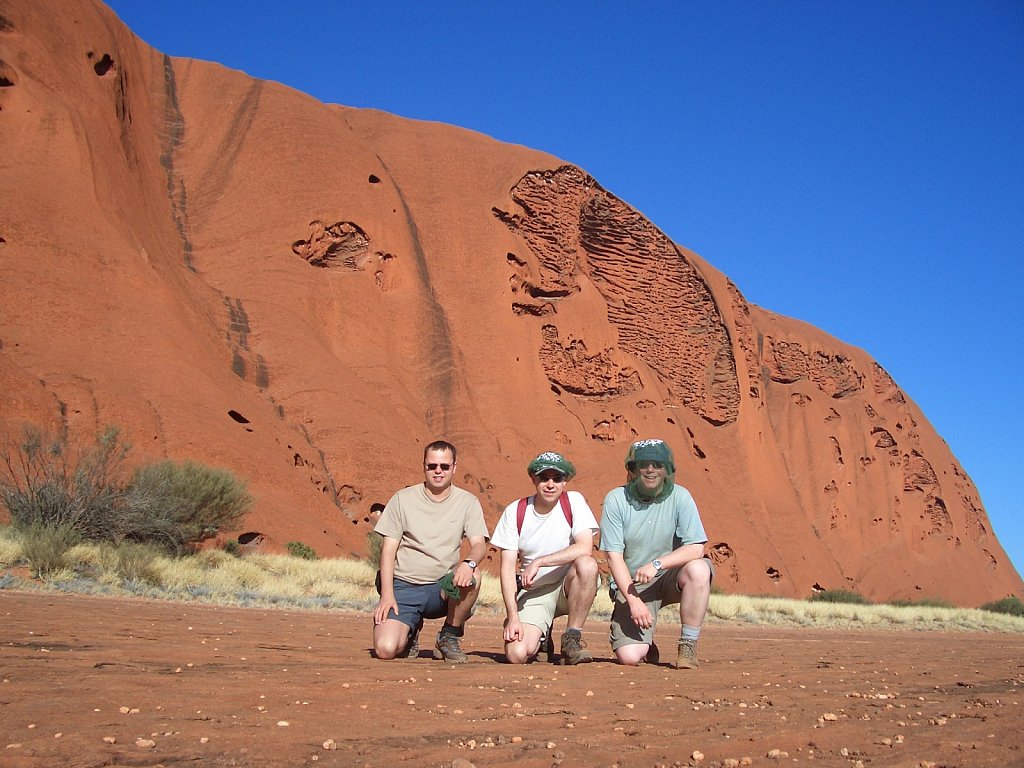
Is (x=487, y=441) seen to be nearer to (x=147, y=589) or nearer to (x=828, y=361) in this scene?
(x=147, y=589)

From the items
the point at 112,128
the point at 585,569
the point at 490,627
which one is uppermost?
the point at 112,128

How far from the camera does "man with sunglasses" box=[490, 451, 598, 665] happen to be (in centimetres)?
671

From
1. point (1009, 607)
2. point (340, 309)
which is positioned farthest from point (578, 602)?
point (1009, 607)

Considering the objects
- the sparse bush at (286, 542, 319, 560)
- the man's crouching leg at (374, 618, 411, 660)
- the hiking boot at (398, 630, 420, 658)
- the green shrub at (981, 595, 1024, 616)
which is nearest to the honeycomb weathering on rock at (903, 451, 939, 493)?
the green shrub at (981, 595, 1024, 616)

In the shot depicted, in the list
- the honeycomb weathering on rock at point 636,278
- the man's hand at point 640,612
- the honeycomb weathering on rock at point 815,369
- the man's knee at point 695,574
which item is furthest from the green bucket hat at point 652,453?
the honeycomb weathering on rock at point 815,369

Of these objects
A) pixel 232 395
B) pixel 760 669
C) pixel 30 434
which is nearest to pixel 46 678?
pixel 760 669

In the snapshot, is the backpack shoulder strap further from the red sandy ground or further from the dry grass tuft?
the dry grass tuft

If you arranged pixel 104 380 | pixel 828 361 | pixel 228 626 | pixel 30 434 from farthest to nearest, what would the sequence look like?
pixel 828 361 → pixel 104 380 → pixel 30 434 → pixel 228 626

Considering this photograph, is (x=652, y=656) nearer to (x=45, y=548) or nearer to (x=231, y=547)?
(x=45, y=548)

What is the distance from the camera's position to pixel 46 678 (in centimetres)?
462

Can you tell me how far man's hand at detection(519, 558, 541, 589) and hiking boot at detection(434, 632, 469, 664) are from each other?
627 millimetres

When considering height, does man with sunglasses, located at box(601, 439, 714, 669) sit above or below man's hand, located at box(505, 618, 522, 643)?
above

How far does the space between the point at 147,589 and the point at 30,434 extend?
6.85 meters

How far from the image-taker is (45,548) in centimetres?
1208
